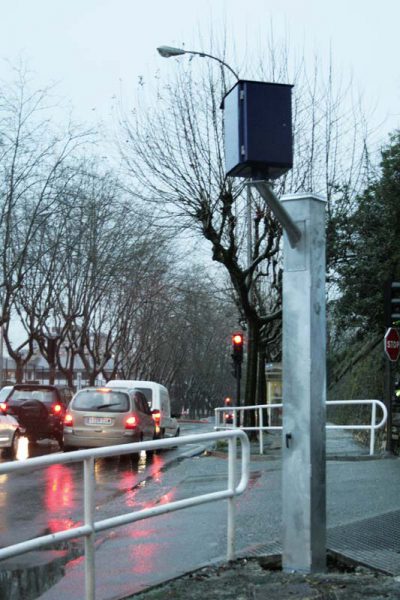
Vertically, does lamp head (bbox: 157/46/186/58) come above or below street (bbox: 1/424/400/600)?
above

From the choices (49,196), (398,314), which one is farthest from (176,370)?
(398,314)

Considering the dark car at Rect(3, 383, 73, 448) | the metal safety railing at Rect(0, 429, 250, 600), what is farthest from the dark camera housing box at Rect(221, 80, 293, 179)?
the dark car at Rect(3, 383, 73, 448)

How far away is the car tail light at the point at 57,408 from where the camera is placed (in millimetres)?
22422

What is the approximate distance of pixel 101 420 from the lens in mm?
17406

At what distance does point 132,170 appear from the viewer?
70.5 ft

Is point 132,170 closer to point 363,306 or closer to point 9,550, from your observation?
point 363,306

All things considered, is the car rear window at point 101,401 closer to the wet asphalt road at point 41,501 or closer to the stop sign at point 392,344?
the stop sign at point 392,344

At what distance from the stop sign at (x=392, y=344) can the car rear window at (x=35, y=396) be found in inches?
442

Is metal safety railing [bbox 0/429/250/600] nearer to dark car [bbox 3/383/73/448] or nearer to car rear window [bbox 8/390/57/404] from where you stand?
dark car [bbox 3/383/73/448]

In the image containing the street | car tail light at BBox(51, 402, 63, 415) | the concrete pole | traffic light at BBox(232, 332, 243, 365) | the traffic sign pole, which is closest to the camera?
the concrete pole

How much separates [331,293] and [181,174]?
24.0 feet

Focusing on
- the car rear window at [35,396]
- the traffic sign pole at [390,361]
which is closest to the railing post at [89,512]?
the traffic sign pole at [390,361]

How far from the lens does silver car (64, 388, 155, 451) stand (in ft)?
56.7

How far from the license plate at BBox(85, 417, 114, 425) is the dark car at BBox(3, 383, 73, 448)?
14.7ft
